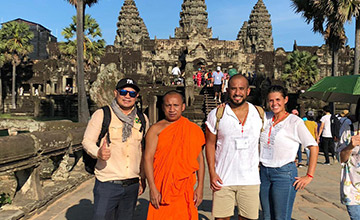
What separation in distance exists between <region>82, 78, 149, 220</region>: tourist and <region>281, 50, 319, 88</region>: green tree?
29682 millimetres

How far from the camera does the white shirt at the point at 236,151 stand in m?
3.17

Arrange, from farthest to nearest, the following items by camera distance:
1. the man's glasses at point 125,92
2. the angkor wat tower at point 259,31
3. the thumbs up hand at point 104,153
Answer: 1. the angkor wat tower at point 259,31
2. the man's glasses at point 125,92
3. the thumbs up hand at point 104,153

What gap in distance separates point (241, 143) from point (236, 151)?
91 millimetres

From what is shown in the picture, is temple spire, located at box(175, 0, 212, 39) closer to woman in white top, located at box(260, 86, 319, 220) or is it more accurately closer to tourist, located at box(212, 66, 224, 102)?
tourist, located at box(212, 66, 224, 102)

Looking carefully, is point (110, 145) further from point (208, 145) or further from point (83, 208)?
point (83, 208)

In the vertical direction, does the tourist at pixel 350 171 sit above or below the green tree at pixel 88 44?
below

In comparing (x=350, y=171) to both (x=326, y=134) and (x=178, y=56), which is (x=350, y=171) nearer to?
(x=326, y=134)

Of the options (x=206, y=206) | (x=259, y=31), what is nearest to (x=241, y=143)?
(x=206, y=206)

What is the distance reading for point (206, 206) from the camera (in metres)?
5.12

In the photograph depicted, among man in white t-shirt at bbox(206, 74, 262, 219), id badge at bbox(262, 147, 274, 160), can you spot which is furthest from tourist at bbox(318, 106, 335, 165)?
man in white t-shirt at bbox(206, 74, 262, 219)

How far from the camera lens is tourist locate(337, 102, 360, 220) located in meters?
3.19

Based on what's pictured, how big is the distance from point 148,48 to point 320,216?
183 ft

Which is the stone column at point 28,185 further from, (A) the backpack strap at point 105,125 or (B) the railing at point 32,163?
(A) the backpack strap at point 105,125

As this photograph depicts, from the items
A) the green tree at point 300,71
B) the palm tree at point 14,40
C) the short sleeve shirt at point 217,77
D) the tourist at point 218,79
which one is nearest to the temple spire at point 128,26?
the palm tree at point 14,40
